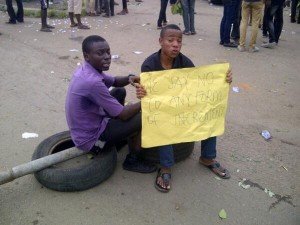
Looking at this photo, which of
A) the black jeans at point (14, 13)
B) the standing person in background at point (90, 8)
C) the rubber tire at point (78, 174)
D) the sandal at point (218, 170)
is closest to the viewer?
the rubber tire at point (78, 174)

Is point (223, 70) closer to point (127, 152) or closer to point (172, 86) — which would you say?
point (172, 86)

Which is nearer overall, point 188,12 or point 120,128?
point 120,128

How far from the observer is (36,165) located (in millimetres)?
3094

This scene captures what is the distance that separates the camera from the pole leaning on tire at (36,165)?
2.99 m

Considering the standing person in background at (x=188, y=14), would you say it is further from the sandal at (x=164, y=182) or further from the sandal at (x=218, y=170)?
the sandal at (x=164, y=182)

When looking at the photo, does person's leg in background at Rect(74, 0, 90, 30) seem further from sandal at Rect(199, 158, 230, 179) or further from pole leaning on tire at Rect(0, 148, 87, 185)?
sandal at Rect(199, 158, 230, 179)

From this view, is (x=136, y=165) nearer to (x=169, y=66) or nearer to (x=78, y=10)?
(x=169, y=66)

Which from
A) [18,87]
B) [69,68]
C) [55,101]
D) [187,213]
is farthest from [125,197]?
[69,68]

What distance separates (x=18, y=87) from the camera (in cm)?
550

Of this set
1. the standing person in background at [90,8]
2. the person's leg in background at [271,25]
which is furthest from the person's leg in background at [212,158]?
the standing person in background at [90,8]

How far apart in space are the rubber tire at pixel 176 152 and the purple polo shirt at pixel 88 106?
0.57m

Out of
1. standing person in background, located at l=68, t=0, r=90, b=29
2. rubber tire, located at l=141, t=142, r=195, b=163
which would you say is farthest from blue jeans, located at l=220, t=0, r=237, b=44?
rubber tire, located at l=141, t=142, r=195, b=163

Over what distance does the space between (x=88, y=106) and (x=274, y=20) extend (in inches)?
266

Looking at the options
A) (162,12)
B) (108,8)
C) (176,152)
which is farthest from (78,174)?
(108,8)
